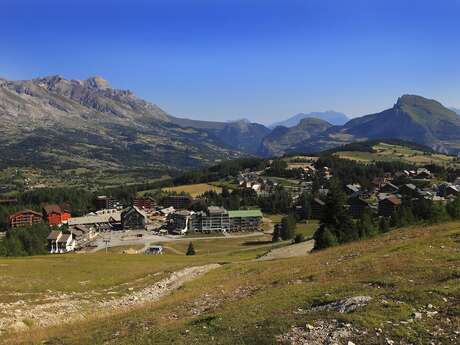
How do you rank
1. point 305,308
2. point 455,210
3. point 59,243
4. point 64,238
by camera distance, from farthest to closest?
1. point 64,238
2. point 59,243
3. point 455,210
4. point 305,308

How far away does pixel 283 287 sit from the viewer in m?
35.2

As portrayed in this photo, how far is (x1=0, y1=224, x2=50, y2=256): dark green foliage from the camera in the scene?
113812 mm

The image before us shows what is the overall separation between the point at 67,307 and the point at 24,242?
112 metres

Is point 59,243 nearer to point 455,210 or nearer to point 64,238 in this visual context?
point 64,238

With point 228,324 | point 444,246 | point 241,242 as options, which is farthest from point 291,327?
point 241,242

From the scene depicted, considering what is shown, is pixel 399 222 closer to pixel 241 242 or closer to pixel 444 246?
pixel 444 246

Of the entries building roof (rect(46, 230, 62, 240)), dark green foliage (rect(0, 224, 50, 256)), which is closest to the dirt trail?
dark green foliage (rect(0, 224, 50, 256))

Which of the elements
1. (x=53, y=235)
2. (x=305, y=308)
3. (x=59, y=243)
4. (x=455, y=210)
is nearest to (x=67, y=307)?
(x=305, y=308)

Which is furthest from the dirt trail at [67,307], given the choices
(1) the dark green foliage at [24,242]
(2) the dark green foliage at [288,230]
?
(2) the dark green foliage at [288,230]

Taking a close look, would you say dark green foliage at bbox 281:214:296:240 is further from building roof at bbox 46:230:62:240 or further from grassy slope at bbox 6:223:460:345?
grassy slope at bbox 6:223:460:345

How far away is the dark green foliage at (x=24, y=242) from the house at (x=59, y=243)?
281 centimetres

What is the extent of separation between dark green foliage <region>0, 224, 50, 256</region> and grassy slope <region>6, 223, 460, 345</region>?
288 feet

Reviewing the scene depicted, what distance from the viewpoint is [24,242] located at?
14088cm

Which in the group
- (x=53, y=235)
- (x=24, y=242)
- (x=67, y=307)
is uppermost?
(x=67, y=307)
